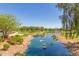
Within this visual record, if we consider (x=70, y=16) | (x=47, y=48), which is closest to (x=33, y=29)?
(x=47, y=48)

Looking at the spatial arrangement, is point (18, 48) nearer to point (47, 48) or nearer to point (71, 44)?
point (47, 48)

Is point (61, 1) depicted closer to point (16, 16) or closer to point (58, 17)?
point (58, 17)

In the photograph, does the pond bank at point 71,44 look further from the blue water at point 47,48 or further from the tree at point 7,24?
the tree at point 7,24

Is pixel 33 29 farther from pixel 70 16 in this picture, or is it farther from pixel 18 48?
pixel 70 16

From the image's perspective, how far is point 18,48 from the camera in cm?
459

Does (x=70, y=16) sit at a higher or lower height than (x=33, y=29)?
higher

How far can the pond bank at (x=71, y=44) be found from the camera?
14.9 ft

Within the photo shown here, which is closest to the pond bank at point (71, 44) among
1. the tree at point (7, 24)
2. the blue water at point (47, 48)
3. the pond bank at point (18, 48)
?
the blue water at point (47, 48)

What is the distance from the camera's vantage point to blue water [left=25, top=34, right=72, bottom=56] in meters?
4.54

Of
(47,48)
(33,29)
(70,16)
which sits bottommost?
→ (47,48)

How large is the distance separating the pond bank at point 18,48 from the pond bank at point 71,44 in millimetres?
380

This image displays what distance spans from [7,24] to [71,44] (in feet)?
2.87

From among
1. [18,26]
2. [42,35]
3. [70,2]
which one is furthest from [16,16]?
[70,2]

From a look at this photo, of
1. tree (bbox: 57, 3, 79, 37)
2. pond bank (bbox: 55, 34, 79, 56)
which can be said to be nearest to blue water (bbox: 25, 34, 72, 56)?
pond bank (bbox: 55, 34, 79, 56)
